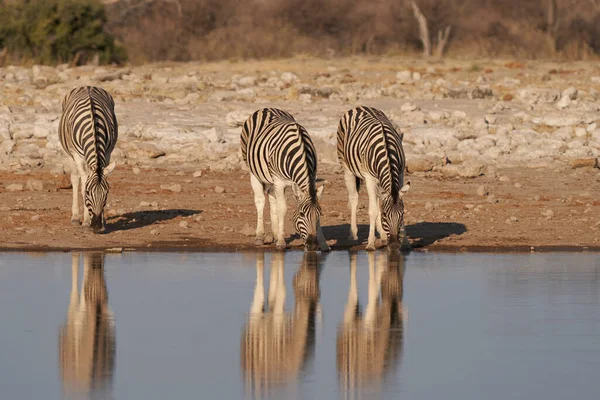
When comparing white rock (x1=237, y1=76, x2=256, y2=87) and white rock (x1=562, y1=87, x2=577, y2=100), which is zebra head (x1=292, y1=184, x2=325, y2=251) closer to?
white rock (x1=562, y1=87, x2=577, y2=100)

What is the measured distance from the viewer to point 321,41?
167ft

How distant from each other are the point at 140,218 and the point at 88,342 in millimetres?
7773

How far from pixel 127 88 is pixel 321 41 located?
25149 millimetres

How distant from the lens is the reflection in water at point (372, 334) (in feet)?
24.7

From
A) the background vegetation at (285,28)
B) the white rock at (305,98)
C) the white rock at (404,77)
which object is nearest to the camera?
the white rock at (305,98)

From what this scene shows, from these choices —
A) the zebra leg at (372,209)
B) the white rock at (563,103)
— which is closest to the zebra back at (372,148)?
the zebra leg at (372,209)

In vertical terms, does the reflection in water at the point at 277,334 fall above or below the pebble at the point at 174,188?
below

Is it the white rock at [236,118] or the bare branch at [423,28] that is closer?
the white rock at [236,118]

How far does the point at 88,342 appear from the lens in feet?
27.8

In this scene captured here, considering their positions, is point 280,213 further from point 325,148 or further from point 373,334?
point 325,148

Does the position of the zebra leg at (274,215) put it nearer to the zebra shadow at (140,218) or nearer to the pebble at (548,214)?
the zebra shadow at (140,218)

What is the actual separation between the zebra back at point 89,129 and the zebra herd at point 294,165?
0.04ft

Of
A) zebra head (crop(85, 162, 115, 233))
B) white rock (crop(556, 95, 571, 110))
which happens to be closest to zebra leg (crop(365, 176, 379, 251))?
zebra head (crop(85, 162, 115, 233))

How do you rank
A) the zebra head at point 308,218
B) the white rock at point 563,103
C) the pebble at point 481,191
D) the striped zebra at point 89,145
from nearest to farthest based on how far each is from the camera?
the zebra head at point 308,218 → the striped zebra at point 89,145 → the pebble at point 481,191 → the white rock at point 563,103
